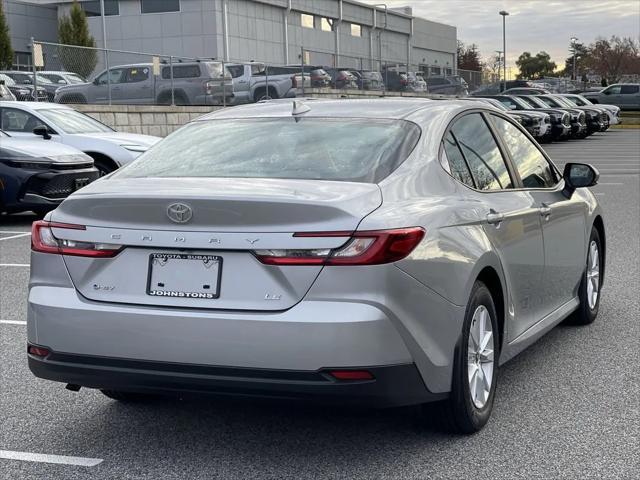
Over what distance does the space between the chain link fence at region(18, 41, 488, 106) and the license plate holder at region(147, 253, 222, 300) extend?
19.5 meters

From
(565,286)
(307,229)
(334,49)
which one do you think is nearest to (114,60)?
(565,286)

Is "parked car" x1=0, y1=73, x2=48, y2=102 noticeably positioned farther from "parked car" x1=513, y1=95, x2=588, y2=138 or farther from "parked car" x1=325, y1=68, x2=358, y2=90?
"parked car" x1=513, y1=95, x2=588, y2=138

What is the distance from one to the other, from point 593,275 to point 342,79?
3474cm

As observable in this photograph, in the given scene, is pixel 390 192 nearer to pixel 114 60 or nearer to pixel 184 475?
pixel 184 475

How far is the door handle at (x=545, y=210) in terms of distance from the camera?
565cm

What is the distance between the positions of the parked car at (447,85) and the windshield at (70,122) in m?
37.4

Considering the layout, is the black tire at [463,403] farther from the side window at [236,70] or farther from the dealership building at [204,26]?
the dealership building at [204,26]

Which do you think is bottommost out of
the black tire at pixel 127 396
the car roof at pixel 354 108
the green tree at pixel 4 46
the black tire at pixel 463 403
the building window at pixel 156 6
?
the black tire at pixel 127 396

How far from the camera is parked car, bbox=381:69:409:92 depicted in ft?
154

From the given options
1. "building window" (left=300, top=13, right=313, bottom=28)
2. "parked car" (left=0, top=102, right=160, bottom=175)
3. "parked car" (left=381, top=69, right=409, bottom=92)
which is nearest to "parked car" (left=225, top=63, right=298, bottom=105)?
"parked car" (left=381, top=69, right=409, bottom=92)

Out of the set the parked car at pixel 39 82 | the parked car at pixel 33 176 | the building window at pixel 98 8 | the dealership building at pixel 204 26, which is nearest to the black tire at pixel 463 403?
the parked car at pixel 33 176

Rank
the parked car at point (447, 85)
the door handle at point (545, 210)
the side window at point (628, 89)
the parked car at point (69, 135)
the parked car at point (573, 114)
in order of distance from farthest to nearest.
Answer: the side window at point (628, 89) < the parked car at point (447, 85) < the parked car at point (573, 114) < the parked car at point (69, 135) < the door handle at point (545, 210)

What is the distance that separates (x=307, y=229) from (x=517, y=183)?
209 centimetres

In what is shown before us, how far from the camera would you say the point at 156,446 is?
4.56 m
